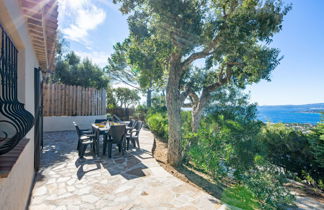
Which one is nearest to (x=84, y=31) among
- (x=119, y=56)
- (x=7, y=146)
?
(x=119, y=56)

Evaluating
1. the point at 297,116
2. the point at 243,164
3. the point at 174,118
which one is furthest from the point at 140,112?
the point at 297,116

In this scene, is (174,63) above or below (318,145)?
above

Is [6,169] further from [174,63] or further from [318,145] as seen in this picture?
[318,145]

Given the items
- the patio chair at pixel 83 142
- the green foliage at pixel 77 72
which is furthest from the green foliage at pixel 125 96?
the patio chair at pixel 83 142

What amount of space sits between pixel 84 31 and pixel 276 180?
422 inches

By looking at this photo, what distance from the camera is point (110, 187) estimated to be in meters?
3.07

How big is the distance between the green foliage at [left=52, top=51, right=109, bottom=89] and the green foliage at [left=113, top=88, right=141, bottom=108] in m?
2.93

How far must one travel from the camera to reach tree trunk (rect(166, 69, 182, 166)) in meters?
4.62

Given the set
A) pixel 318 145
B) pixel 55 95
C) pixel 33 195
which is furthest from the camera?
pixel 55 95

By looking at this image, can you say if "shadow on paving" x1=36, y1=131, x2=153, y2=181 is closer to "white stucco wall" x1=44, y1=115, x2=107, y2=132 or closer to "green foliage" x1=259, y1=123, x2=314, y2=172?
"white stucco wall" x1=44, y1=115, x2=107, y2=132

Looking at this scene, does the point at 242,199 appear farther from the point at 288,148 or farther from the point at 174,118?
the point at 288,148

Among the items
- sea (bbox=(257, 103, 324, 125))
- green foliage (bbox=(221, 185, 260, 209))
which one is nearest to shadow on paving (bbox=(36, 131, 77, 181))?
green foliage (bbox=(221, 185, 260, 209))

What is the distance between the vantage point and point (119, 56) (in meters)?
6.89

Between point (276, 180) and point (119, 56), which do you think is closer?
point (276, 180)
